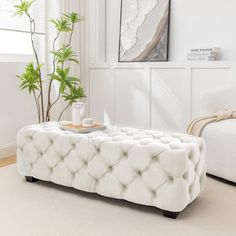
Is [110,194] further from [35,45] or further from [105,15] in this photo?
[105,15]

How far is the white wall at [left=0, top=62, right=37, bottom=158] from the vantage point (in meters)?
3.90

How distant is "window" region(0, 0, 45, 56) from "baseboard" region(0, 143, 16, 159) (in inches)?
39.2

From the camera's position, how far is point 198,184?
8.17 feet

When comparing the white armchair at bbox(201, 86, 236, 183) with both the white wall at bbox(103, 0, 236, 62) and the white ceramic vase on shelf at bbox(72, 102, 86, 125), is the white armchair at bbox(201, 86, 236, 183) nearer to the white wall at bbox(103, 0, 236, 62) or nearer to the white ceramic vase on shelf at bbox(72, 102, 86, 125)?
the white ceramic vase on shelf at bbox(72, 102, 86, 125)

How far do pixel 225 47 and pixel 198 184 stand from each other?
2.13m

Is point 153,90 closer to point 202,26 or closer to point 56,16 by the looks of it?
point 202,26

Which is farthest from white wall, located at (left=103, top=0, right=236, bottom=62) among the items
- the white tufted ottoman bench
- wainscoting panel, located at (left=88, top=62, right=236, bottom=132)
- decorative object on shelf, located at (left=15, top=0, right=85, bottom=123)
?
the white tufted ottoman bench

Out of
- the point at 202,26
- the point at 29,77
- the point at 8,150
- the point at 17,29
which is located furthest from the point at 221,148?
the point at 17,29

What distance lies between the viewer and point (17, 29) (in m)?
4.18

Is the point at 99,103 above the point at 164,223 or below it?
above

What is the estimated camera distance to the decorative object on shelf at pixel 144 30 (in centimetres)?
455

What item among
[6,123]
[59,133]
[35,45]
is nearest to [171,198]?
[59,133]

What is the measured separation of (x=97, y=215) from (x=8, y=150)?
6.41 ft

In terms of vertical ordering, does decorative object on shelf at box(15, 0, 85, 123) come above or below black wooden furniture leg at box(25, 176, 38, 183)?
above
